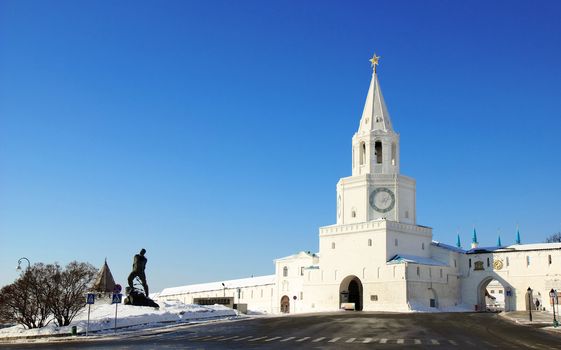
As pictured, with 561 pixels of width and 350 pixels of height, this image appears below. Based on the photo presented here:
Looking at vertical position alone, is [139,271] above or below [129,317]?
above

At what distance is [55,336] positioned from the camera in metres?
31.3

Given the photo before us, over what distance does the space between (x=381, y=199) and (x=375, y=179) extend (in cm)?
234

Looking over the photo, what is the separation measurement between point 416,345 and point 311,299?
47.1 meters

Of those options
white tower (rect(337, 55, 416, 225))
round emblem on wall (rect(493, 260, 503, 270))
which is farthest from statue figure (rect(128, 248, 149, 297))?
round emblem on wall (rect(493, 260, 503, 270))

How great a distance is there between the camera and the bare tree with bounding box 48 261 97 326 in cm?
3766

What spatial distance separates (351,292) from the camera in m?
68.4

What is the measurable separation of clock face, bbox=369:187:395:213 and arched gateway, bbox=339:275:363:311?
26.8 feet

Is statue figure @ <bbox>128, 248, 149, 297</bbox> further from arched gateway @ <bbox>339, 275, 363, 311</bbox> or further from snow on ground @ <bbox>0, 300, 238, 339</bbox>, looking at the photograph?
arched gateway @ <bbox>339, 275, 363, 311</bbox>

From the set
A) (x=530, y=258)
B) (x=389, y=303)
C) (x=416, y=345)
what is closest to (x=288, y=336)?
(x=416, y=345)

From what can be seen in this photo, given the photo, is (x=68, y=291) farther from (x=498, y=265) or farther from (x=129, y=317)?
(x=498, y=265)

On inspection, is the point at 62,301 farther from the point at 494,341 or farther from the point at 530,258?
the point at 530,258

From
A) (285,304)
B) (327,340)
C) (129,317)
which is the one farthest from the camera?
(285,304)

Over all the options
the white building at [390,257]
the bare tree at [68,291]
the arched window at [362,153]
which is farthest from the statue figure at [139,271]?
the arched window at [362,153]

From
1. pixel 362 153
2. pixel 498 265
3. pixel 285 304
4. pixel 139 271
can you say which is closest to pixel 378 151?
pixel 362 153
